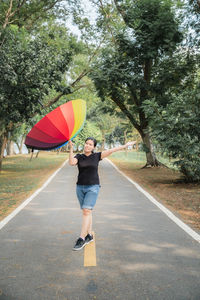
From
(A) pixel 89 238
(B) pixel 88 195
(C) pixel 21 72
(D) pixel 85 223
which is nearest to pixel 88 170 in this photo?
(B) pixel 88 195

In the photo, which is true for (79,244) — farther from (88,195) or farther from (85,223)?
(88,195)

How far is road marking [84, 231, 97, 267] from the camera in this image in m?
4.16

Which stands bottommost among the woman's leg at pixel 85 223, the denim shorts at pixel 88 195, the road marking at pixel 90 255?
the road marking at pixel 90 255

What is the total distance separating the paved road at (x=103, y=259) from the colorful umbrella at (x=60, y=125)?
5.99 feet

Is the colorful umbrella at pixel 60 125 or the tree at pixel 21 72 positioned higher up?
the tree at pixel 21 72

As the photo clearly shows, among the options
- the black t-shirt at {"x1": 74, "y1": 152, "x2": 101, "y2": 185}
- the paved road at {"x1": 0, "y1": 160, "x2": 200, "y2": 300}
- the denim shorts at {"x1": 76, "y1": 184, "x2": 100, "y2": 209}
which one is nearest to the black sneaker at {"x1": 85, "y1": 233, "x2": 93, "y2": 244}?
the paved road at {"x1": 0, "y1": 160, "x2": 200, "y2": 300}

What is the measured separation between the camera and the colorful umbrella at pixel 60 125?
5016 millimetres

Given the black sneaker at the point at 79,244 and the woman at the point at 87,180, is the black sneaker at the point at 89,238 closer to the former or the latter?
the woman at the point at 87,180

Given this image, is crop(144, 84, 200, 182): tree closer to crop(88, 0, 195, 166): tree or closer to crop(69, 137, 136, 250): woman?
crop(88, 0, 195, 166): tree

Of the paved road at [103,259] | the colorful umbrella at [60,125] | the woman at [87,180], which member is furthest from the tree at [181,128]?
the colorful umbrella at [60,125]

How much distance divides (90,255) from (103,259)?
0.86 ft

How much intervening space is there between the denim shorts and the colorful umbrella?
0.90 m

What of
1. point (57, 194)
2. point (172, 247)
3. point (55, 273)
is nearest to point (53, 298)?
point (55, 273)

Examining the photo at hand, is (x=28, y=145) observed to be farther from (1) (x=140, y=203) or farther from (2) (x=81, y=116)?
(1) (x=140, y=203)
